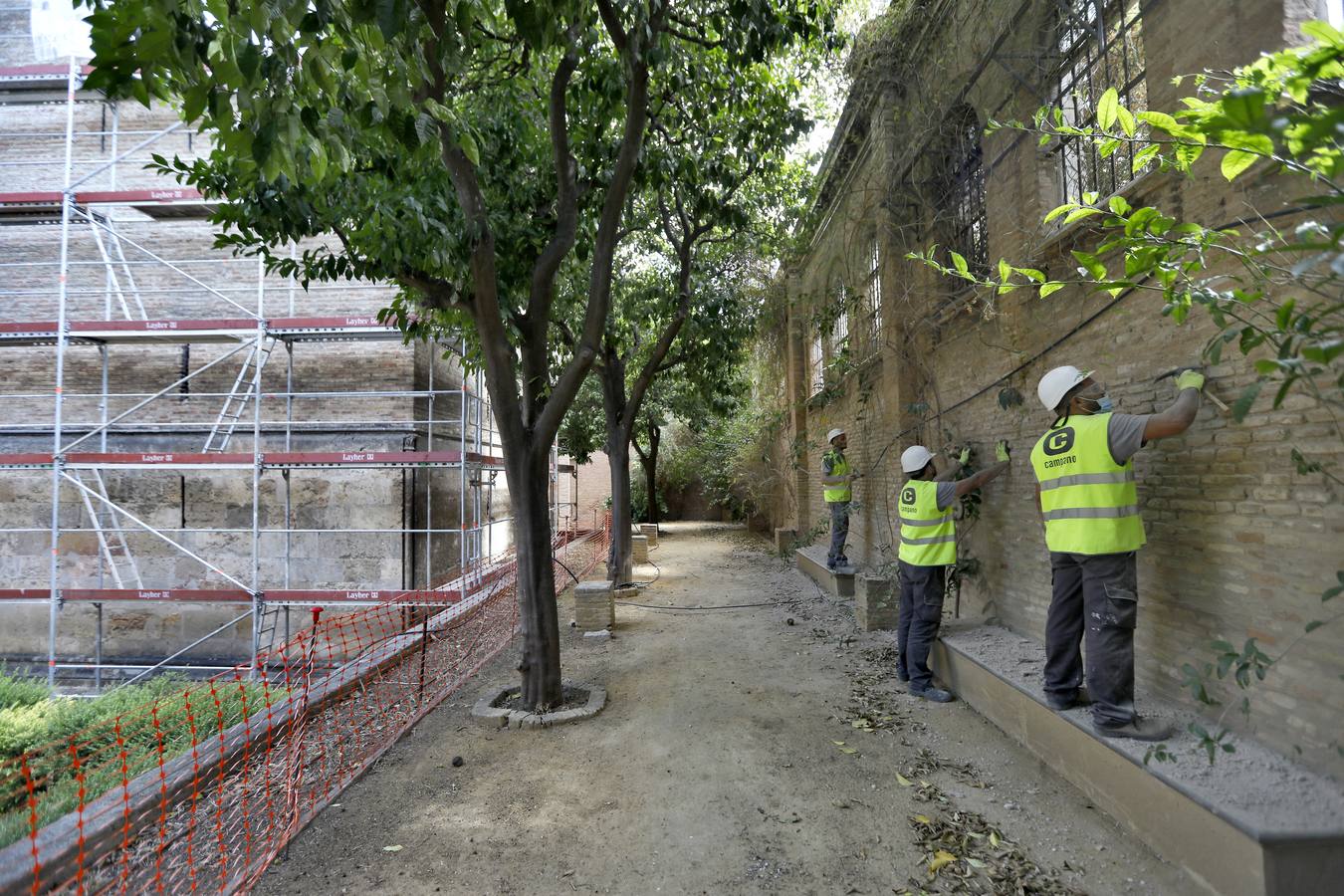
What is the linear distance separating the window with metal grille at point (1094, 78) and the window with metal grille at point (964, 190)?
3.93ft

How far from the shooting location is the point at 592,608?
26.7 ft

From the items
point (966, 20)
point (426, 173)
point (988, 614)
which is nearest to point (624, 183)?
point (426, 173)

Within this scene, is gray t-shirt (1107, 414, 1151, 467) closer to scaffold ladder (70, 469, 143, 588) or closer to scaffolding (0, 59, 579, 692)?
scaffolding (0, 59, 579, 692)

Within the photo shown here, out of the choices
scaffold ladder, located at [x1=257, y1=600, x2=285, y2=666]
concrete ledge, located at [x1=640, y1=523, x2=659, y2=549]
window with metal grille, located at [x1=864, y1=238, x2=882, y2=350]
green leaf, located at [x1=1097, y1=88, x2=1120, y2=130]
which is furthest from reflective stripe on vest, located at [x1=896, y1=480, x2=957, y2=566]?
concrete ledge, located at [x1=640, y1=523, x2=659, y2=549]

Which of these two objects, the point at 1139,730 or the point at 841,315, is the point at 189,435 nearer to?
the point at 841,315

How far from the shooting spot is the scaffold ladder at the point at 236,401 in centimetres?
992

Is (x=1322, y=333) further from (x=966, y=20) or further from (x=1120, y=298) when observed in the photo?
(x=966, y=20)

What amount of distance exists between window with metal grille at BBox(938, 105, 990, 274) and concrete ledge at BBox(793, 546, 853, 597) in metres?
4.60

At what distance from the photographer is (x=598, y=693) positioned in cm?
583

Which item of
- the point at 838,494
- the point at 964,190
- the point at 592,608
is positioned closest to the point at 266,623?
the point at 592,608

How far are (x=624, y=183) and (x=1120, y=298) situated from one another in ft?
11.5

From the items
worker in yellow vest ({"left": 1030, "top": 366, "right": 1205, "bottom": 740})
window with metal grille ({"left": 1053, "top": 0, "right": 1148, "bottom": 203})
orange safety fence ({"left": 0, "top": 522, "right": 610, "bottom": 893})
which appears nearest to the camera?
orange safety fence ({"left": 0, "top": 522, "right": 610, "bottom": 893})

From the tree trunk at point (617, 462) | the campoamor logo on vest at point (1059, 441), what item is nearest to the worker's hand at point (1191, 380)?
the campoamor logo on vest at point (1059, 441)

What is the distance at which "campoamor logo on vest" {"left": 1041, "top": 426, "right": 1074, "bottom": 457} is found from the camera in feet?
12.9
